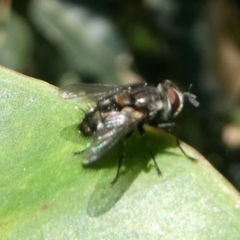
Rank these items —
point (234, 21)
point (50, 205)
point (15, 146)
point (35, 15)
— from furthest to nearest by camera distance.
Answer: point (234, 21), point (35, 15), point (15, 146), point (50, 205)

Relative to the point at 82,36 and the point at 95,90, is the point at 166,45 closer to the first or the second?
the point at 82,36

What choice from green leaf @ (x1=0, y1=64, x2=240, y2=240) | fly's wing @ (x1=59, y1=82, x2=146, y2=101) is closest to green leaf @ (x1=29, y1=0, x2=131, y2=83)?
fly's wing @ (x1=59, y1=82, x2=146, y2=101)

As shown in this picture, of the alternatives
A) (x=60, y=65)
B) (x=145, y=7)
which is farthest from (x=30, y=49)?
(x=145, y=7)

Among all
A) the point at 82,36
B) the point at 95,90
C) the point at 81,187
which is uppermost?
the point at 81,187

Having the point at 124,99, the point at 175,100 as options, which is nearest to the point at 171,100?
the point at 175,100

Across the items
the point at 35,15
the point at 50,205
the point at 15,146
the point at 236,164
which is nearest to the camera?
the point at 50,205

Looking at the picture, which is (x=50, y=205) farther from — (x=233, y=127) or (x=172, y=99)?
(x=233, y=127)
